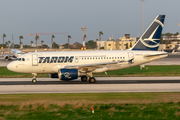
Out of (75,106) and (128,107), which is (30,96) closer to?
(75,106)

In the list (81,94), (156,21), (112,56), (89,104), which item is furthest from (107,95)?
(156,21)

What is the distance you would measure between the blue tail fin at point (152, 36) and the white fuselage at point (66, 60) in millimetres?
→ 2015

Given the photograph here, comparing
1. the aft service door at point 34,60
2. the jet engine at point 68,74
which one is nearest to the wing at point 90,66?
the jet engine at point 68,74

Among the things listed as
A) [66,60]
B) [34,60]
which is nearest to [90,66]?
[66,60]

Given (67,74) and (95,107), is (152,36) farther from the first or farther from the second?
(95,107)

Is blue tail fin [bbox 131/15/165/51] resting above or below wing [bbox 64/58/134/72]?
above

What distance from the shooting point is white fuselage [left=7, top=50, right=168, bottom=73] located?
30906mm

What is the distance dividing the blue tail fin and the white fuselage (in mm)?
2015

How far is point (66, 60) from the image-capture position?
31.4m

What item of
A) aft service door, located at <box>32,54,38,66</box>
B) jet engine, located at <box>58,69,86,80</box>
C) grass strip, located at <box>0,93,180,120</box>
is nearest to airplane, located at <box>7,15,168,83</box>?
aft service door, located at <box>32,54,38,66</box>

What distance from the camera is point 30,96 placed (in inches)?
858

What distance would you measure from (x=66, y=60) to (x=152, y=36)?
12.1 m

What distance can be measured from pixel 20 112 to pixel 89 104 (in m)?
4.76

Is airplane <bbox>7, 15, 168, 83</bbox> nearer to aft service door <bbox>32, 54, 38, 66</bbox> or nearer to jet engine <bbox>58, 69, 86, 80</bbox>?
aft service door <bbox>32, 54, 38, 66</bbox>
